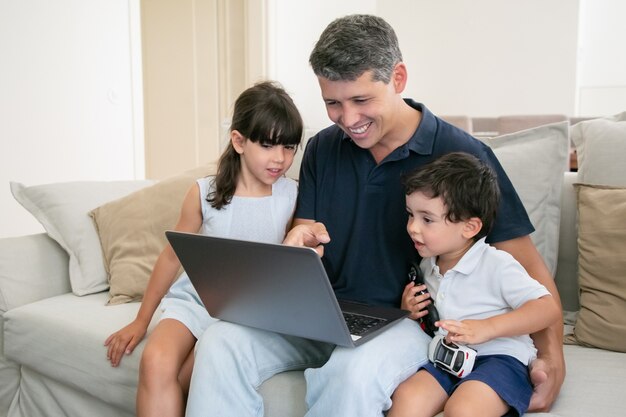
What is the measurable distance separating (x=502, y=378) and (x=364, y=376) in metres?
0.24

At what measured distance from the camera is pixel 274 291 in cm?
104

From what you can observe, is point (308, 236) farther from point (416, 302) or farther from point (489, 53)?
point (489, 53)

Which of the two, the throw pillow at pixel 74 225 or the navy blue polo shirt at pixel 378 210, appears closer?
the navy blue polo shirt at pixel 378 210

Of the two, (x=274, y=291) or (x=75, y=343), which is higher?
(x=274, y=291)

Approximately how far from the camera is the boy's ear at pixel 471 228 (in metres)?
1.17

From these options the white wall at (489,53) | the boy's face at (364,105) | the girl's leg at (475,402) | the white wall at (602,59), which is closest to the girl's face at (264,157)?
the boy's face at (364,105)

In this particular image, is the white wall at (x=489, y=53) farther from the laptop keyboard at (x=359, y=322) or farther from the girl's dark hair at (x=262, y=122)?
the laptop keyboard at (x=359, y=322)

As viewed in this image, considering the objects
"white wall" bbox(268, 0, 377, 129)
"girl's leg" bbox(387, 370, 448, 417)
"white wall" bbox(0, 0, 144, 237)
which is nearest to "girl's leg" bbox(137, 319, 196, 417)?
"girl's leg" bbox(387, 370, 448, 417)

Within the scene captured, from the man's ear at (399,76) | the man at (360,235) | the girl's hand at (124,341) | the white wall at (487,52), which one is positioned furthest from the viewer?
the white wall at (487,52)

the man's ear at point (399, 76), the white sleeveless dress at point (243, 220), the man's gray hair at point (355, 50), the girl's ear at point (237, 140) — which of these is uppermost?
the man's gray hair at point (355, 50)

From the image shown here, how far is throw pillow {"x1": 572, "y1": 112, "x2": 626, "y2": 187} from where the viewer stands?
4.74 ft

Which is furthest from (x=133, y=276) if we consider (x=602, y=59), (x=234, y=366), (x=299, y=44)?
(x=602, y=59)

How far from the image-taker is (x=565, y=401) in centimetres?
109

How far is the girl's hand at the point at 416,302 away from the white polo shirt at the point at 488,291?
24mm
